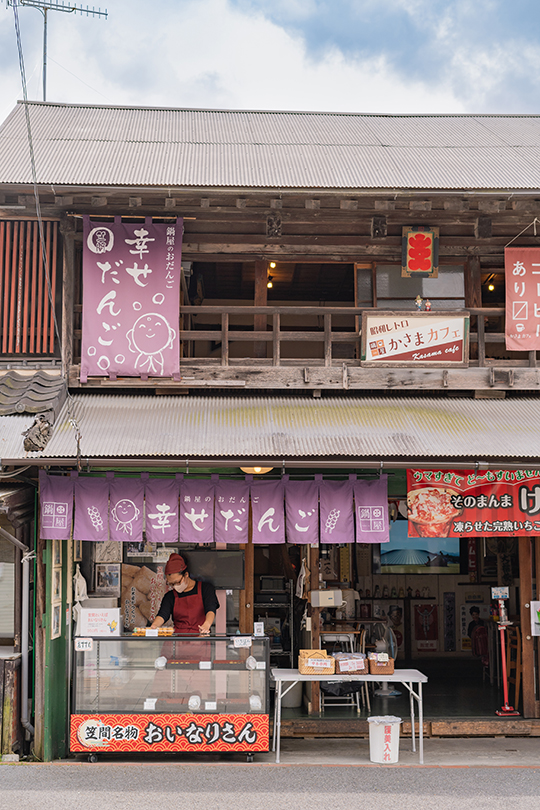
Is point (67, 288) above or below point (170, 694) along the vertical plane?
above

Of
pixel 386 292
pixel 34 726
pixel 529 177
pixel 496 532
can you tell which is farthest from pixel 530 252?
pixel 34 726

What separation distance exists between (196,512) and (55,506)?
5.77 feet

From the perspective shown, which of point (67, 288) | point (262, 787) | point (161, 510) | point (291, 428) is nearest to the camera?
point (262, 787)

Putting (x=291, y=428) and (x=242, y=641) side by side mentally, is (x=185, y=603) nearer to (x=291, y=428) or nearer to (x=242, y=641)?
(x=242, y=641)

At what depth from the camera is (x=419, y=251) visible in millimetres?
10508

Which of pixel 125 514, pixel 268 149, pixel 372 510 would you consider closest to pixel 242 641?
pixel 125 514

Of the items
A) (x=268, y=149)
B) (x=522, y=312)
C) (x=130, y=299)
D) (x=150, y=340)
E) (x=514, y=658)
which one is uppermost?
(x=268, y=149)

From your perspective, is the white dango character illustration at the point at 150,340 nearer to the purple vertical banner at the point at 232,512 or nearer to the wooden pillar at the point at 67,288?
the wooden pillar at the point at 67,288

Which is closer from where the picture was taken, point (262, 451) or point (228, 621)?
point (262, 451)

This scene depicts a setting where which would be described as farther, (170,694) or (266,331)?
(266,331)

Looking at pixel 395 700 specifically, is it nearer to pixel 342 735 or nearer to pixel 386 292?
pixel 342 735

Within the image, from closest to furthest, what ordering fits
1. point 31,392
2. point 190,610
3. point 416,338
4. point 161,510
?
point 161,510 < point 190,610 < point 31,392 < point 416,338

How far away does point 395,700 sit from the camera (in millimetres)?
11281

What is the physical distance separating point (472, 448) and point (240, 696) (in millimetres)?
4160
